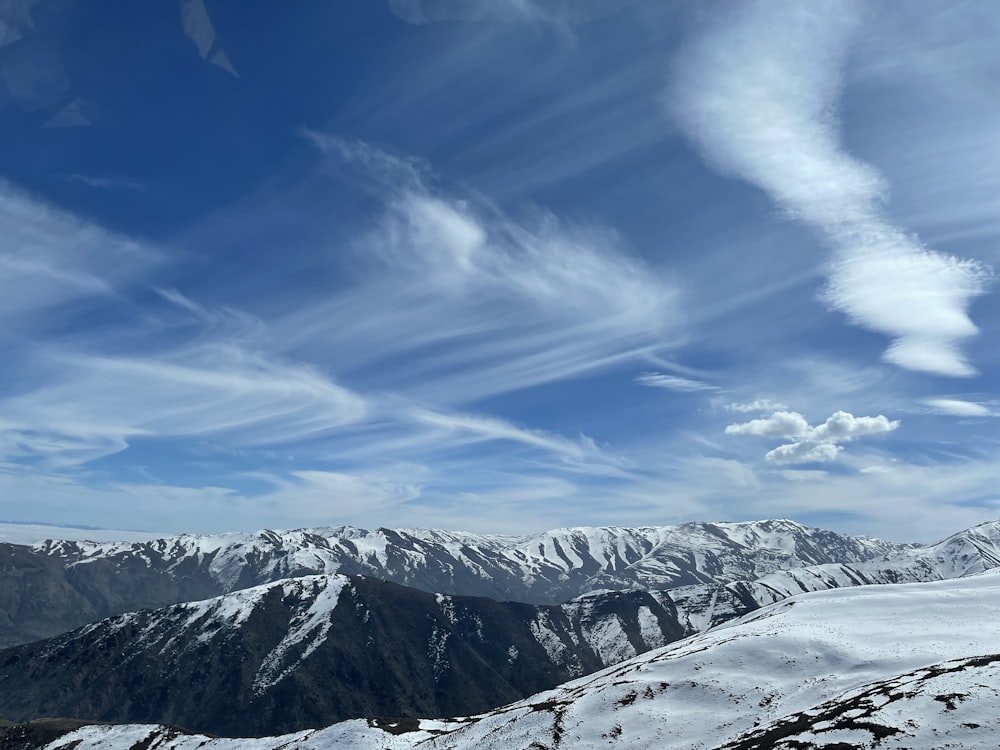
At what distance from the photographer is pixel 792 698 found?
57875 mm

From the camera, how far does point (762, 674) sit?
6512 centimetres

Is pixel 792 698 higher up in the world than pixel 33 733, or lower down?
higher up

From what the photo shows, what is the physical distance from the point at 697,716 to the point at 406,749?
37.8 m

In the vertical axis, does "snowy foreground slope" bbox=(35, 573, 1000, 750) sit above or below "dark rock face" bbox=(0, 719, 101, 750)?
above

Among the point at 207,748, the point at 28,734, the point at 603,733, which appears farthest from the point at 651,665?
the point at 28,734

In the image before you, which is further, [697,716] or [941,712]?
[697,716]

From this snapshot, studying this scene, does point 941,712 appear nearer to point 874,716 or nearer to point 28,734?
point 874,716

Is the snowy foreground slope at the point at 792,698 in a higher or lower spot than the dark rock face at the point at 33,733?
higher

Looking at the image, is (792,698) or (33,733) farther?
(33,733)

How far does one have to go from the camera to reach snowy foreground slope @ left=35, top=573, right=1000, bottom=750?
44000mm

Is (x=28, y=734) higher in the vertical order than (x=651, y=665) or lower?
lower

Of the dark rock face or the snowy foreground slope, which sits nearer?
the snowy foreground slope

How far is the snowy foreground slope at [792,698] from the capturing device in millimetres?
44000

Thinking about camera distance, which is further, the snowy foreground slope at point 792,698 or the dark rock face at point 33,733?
the dark rock face at point 33,733
